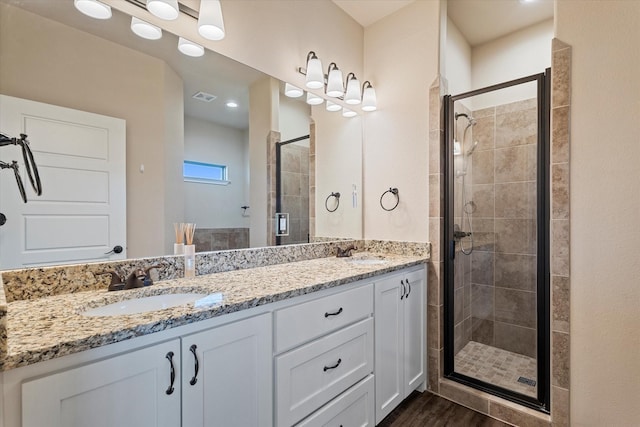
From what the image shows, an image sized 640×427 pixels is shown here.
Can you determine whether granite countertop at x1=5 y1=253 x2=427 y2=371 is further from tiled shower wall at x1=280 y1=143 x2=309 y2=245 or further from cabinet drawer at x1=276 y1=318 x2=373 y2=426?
tiled shower wall at x1=280 y1=143 x2=309 y2=245

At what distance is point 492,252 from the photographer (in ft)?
7.66

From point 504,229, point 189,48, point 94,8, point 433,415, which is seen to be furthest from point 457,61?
point 433,415

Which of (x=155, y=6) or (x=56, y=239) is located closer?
(x=56, y=239)

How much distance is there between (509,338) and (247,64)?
271 centimetres

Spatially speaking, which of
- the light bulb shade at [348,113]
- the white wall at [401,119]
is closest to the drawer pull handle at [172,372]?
the white wall at [401,119]

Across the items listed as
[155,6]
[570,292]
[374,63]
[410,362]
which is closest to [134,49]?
[155,6]

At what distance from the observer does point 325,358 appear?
138 cm

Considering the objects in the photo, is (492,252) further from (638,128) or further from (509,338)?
(638,128)

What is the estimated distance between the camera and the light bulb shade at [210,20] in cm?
149

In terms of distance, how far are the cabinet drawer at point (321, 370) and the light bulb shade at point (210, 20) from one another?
61.7 inches

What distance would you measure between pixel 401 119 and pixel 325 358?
178 centimetres

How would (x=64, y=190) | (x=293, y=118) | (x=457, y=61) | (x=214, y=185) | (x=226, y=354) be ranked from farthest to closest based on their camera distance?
1. (x=457, y=61)
2. (x=293, y=118)
3. (x=214, y=185)
4. (x=64, y=190)
5. (x=226, y=354)

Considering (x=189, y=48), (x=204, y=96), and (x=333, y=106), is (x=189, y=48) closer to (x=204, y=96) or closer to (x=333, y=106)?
(x=204, y=96)

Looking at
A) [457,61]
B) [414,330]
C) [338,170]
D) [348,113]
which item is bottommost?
[414,330]
